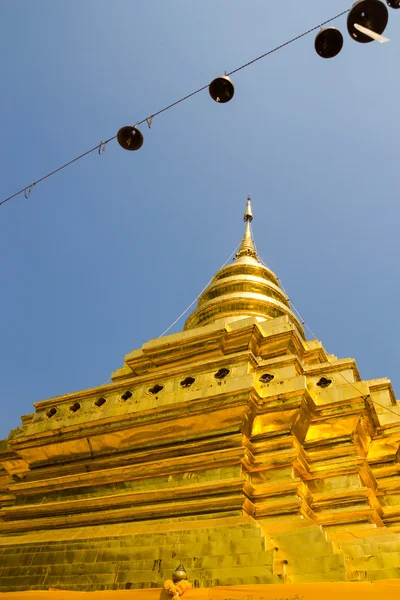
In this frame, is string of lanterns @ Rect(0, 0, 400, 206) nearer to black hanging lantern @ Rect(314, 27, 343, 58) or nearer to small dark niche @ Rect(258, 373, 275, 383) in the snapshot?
black hanging lantern @ Rect(314, 27, 343, 58)

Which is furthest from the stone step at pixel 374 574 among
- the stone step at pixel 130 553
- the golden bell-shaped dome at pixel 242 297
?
the golden bell-shaped dome at pixel 242 297

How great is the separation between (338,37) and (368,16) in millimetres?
639

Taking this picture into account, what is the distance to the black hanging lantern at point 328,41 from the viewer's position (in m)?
6.88

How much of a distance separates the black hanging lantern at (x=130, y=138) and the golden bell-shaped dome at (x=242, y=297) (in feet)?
23.0

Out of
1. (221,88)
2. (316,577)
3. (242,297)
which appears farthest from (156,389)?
(221,88)

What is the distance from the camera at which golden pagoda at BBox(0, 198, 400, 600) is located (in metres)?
6.95

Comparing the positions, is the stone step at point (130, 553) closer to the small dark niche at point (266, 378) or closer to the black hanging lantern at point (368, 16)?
the small dark niche at point (266, 378)

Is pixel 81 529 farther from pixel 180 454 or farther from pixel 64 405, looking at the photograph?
pixel 64 405

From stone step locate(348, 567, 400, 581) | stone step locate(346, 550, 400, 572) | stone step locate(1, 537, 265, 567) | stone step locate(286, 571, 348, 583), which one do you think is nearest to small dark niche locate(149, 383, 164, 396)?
stone step locate(1, 537, 265, 567)

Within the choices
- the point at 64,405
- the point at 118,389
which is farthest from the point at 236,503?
the point at 64,405

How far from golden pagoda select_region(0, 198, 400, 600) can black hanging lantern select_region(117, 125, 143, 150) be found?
4620mm

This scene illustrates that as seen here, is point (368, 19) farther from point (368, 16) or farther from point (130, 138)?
point (130, 138)

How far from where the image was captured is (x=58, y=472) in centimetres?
1075

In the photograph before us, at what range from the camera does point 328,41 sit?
6914 mm
